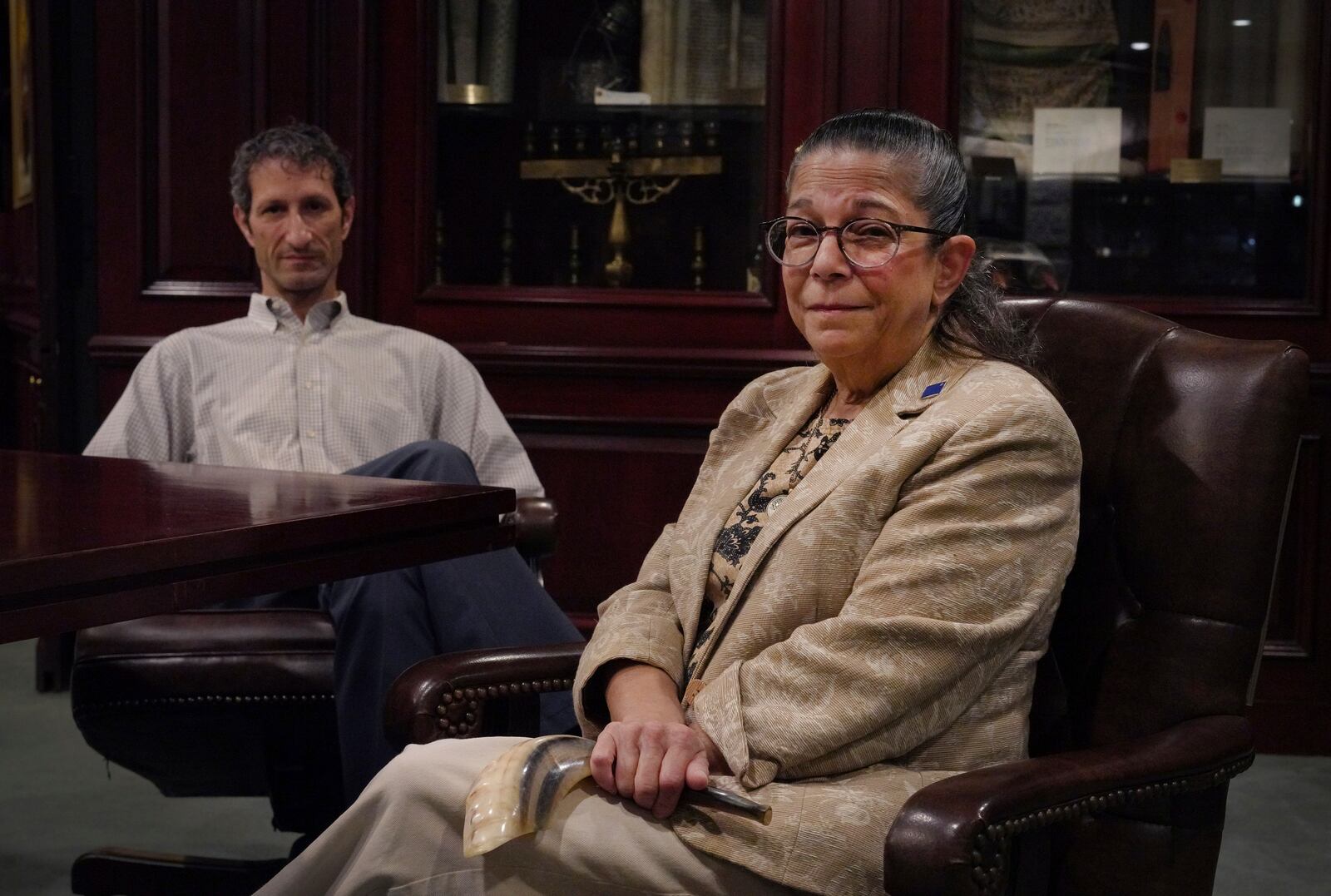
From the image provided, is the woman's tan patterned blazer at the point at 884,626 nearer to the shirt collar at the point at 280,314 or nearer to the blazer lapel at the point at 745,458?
the blazer lapel at the point at 745,458

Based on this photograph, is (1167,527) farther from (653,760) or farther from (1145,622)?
(653,760)

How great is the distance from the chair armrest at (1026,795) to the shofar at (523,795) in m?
0.18

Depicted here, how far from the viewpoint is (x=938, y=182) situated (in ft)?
5.27

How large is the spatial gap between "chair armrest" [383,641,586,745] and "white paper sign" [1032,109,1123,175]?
7.48 feet

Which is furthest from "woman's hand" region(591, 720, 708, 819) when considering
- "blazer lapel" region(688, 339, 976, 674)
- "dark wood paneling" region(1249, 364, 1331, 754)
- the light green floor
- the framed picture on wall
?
the framed picture on wall

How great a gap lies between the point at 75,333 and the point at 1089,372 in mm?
2830

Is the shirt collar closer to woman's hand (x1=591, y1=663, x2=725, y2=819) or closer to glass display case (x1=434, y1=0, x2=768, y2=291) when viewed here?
glass display case (x1=434, y1=0, x2=768, y2=291)

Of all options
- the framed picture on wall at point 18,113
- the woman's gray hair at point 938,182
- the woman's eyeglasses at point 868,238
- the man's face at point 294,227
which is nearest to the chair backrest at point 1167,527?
the woman's gray hair at point 938,182

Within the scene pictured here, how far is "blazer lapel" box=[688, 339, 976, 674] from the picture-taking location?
153 centimetres

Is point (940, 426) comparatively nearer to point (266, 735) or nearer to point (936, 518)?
point (936, 518)

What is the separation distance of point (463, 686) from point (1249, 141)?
2.63m

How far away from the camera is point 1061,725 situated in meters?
1.63

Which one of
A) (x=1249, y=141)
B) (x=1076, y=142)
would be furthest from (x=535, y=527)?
(x=1249, y=141)

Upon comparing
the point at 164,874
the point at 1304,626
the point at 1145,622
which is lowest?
the point at 164,874
